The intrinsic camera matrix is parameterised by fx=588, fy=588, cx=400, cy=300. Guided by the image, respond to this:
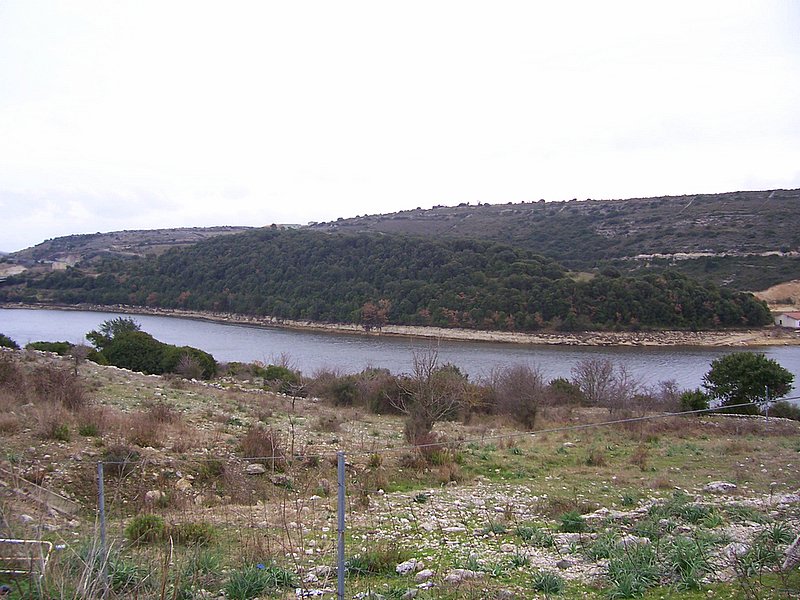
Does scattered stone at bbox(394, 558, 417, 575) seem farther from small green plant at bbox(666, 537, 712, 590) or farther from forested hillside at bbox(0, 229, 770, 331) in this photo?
forested hillside at bbox(0, 229, 770, 331)

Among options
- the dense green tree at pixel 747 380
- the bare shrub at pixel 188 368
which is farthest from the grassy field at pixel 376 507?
the dense green tree at pixel 747 380

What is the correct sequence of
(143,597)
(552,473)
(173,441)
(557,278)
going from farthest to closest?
(557,278) → (552,473) → (173,441) → (143,597)

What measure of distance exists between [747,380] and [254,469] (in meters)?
18.2

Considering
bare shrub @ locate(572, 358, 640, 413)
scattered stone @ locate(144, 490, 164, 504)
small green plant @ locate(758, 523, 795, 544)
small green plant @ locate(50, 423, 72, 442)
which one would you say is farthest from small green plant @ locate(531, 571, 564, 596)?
bare shrub @ locate(572, 358, 640, 413)

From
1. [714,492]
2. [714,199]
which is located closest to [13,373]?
[714,492]

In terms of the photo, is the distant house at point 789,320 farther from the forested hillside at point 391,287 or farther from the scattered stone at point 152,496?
the scattered stone at point 152,496

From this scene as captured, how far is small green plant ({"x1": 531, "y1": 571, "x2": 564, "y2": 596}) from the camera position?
3973mm

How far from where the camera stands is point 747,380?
779 inches

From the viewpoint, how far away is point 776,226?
59344mm

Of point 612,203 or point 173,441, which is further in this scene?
point 612,203

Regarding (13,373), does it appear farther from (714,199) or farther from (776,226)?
(714,199)

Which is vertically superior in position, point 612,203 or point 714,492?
point 612,203

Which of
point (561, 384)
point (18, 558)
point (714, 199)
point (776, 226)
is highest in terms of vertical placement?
point (714, 199)

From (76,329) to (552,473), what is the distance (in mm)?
46057
